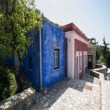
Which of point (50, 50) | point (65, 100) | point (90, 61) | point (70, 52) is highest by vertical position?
point (50, 50)

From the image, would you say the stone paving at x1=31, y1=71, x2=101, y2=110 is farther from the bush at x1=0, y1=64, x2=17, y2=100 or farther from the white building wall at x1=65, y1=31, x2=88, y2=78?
the white building wall at x1=65, y1=31, x2=88, y2=78

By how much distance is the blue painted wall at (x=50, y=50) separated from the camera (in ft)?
25.7

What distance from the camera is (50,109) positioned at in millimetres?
5559

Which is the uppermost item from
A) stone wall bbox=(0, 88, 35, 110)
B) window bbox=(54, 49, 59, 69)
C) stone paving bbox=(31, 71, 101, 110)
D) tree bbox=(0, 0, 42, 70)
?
tree bbox=(0, 0, 42, 70)

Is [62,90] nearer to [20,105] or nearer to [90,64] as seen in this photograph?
[20,105]

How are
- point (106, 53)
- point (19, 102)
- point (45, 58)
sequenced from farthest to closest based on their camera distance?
point (106, 53) → point (45, 58) → point (19, 102)

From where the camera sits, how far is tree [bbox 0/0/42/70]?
5.74 m

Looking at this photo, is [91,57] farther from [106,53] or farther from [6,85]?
[6,85]

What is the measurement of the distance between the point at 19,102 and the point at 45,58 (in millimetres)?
3540

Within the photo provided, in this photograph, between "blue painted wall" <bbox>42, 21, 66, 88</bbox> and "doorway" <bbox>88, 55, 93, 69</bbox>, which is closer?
"blue painted wall" <bbox>42, 21, 66, 88</bbox>

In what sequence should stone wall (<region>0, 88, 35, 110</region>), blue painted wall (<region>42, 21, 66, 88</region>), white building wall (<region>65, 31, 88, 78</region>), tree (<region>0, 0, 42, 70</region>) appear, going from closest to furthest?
stone wall (<region>0, 88, 35, 110</region>), tree (<region>0, 0, 42, 70</region>), blue painted wall (<region>42, 21, 66, 88</region>), white building wall (<region>65, 31, 88, 78</region>)

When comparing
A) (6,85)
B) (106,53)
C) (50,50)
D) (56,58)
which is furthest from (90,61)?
(6,85)

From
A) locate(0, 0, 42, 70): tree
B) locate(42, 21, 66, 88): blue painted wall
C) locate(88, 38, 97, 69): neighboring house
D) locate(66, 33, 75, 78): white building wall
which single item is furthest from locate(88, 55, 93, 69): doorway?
locate(0, 0, 42, 70): tree

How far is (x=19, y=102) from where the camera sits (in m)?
4.81
